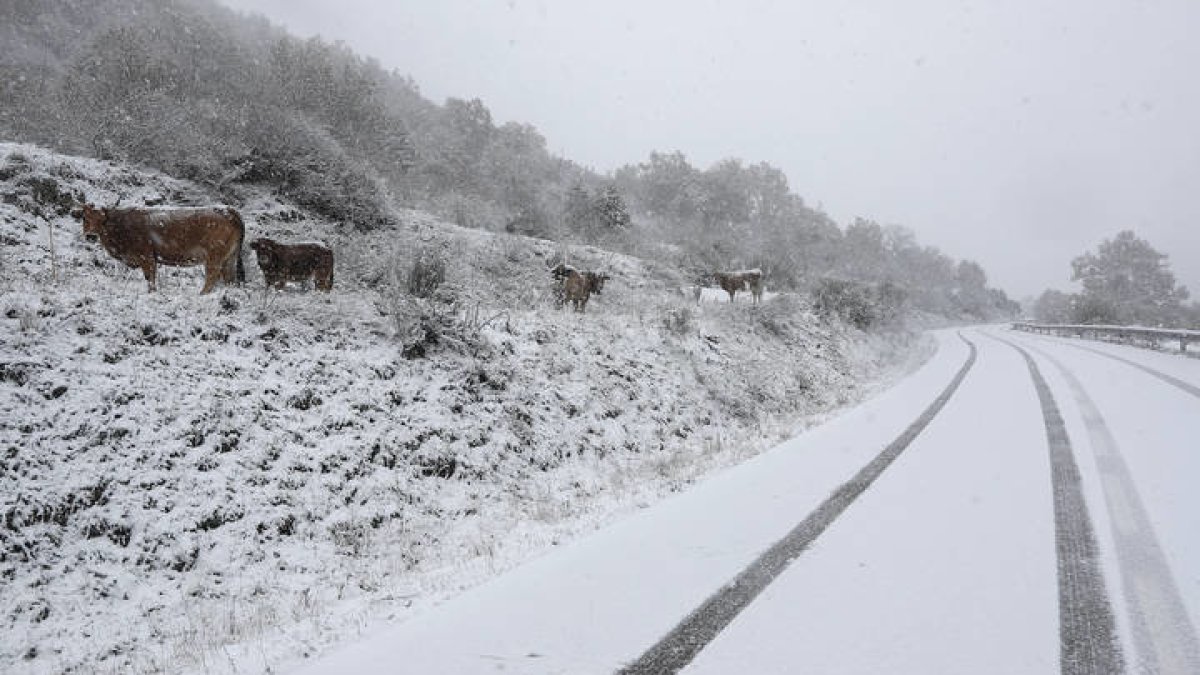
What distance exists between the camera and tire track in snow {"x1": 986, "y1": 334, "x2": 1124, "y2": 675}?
2.72m

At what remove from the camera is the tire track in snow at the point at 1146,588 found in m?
2.73

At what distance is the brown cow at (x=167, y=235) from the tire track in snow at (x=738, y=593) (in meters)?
9.48

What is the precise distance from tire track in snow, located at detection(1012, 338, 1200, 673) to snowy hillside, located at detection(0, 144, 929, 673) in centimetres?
380

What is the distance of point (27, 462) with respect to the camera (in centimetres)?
589

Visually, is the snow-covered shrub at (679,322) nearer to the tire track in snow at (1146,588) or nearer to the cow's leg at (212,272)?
the cow's leg at (212,272)

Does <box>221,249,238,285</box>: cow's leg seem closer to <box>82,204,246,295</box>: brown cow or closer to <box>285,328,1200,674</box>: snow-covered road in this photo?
<box>82,204,246,295</box>: brown cow

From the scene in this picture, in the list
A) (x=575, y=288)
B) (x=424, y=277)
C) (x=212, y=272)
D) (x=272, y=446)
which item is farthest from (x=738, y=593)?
(x=575, y=288)

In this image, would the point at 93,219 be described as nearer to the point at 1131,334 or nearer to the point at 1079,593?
the point at 1079,593

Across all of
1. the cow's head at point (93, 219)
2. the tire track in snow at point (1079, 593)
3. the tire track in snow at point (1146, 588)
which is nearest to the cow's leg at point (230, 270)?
the cow's head at point (93, 219)

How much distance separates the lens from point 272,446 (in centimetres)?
727

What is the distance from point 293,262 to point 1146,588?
11803mm

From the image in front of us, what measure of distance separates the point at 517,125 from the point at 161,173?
1805 inches

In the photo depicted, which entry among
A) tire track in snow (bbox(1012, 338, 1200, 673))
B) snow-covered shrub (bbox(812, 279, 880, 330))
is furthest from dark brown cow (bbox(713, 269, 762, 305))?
tire track in snow (bbox(1012, 338, 1200, 673))

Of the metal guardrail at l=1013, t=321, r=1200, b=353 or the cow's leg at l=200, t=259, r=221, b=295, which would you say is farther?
the metal guardrail at l=1013, t=321, r=1200, b=353
